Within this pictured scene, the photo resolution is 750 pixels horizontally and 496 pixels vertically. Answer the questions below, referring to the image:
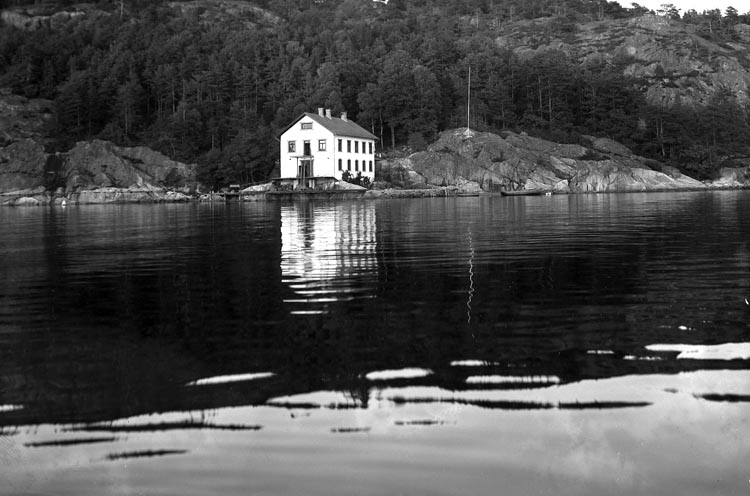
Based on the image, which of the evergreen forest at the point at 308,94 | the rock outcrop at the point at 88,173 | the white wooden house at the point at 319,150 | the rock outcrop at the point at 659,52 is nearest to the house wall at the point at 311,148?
the white wooden house at the point at 319,150

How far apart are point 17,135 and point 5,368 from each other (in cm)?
10013

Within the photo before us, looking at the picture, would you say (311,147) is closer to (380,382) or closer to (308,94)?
(308,94)

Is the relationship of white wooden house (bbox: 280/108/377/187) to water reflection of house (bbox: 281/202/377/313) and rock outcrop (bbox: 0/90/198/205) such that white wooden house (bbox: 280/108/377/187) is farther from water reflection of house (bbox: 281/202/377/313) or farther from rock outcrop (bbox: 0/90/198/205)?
water reflection of house (bbox: 281/202/377/313)

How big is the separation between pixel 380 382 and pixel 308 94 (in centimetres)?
9865

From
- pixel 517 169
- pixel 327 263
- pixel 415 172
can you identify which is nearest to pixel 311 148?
pixel 415 172

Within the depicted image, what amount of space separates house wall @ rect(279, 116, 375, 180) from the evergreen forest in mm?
7189

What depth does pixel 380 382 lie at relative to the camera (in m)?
6.85

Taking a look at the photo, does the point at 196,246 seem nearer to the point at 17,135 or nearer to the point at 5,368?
the point at 5,368

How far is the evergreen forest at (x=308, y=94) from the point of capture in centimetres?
9606

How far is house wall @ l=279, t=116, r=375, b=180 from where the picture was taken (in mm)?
79438

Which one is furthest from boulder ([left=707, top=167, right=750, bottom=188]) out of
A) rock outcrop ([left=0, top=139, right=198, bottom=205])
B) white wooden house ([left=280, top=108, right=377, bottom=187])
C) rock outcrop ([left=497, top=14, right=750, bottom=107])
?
rock outcrop ([left=0, top=139, right=198, bottom=205])

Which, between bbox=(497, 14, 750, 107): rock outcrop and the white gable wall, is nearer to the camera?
the white gable wall

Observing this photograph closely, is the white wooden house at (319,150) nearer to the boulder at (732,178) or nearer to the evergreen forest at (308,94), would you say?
the evergreen forest at (308,94)

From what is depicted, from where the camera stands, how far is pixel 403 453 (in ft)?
16.7
